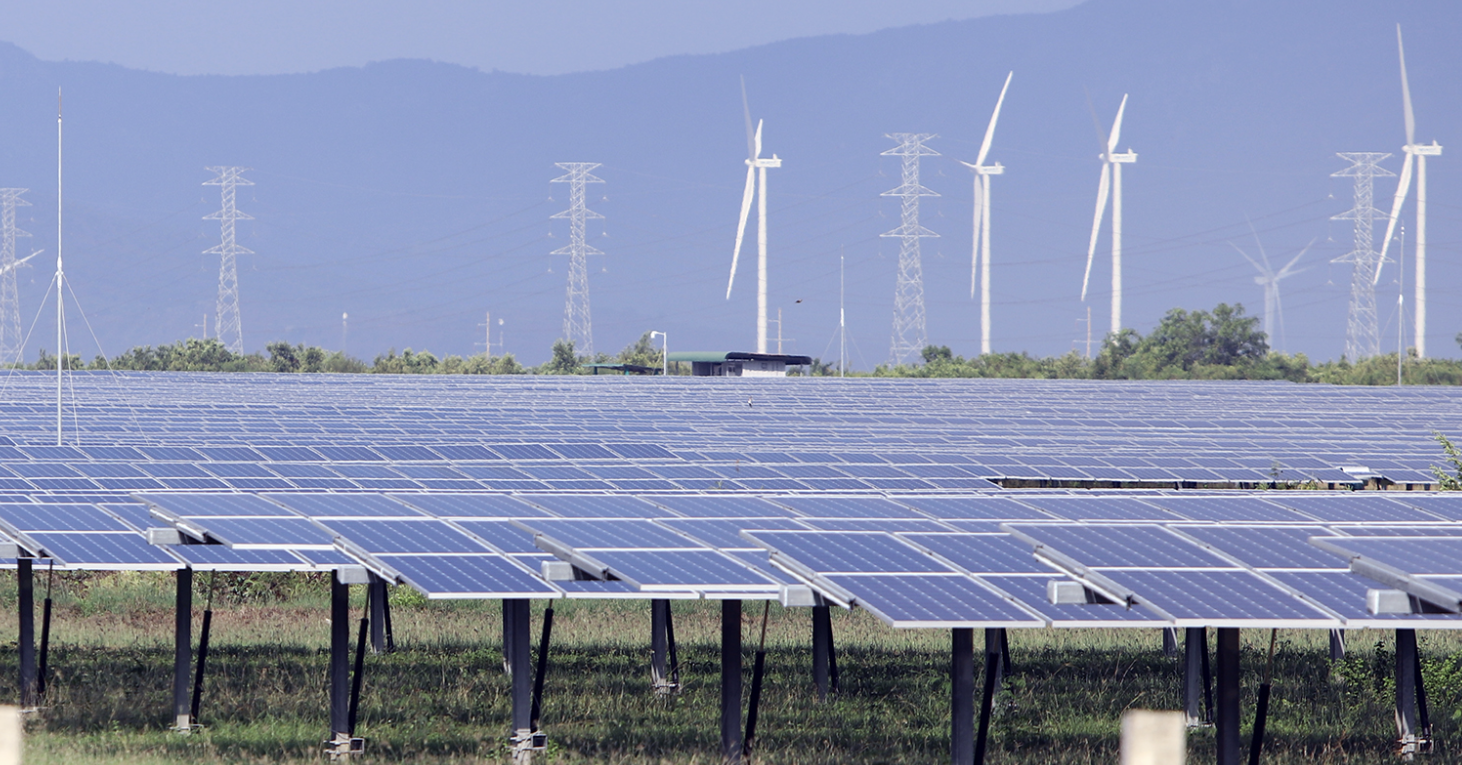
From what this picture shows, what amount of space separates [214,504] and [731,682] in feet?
24.5

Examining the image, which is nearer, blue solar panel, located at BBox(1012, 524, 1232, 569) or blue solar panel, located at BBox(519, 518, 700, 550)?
blue solar panel, located at BBox(1012, 524, 1232, 569)

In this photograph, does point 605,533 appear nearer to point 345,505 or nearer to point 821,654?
point 345,505

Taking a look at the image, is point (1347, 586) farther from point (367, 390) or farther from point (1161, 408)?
point (367, 390)

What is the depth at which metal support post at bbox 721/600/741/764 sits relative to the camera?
18.1 metres

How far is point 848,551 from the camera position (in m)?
17.6

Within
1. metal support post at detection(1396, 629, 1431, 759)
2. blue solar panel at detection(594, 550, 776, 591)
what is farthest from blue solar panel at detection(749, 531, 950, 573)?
metal support post at detection(1396, 629, 1431, 759)

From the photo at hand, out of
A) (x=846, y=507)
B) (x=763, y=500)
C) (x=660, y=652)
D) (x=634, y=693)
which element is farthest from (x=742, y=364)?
(x=846, y=507)

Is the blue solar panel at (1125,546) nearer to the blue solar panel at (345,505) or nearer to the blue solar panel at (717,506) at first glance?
the blue solar panel at (717,506)

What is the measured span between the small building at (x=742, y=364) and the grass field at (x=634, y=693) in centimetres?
4588

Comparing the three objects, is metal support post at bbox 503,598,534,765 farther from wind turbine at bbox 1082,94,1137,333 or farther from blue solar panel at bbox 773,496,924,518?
wind turbine at bbox 1082,94,1137,333

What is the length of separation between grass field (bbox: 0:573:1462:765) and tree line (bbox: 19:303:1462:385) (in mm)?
65840

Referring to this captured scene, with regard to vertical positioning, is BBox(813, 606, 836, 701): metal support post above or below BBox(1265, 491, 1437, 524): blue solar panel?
below

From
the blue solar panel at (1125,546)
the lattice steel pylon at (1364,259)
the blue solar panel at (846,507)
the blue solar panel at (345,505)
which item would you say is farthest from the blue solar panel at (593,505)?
the lattice steel pylon at (1364,259)

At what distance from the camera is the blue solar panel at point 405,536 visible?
60.0 feet
